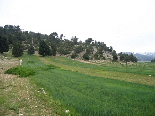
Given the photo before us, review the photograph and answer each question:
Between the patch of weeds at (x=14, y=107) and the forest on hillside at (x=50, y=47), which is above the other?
the forest on hillside at (x=50, y=47)

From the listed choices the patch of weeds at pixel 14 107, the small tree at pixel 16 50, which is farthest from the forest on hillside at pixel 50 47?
the patch of weeds at pixel 14 107

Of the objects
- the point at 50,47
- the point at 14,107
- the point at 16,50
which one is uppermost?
the point at 50,47

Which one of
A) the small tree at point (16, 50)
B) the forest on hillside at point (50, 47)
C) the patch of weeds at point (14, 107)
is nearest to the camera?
the patch of weeds at point (14, 107)

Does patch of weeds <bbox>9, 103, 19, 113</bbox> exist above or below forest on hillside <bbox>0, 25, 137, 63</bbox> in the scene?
below

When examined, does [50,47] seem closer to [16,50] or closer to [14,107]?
[16,50]

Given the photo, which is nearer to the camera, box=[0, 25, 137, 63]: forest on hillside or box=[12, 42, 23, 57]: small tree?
box=[12, 42, 23, 57]: small tree

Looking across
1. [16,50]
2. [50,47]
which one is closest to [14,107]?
[16,50]

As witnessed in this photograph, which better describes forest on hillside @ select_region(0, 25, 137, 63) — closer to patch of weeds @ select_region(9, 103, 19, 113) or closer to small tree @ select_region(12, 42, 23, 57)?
small tree @ select_region(12, 42, 23, 57)

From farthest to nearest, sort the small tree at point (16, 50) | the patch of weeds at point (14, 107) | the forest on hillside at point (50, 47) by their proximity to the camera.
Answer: the forest on hillside at point (50, 47) → the small tree at point (16, 50) → the patch of weeds at point (14, 107)

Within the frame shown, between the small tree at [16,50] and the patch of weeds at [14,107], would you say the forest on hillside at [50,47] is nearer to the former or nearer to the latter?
the small tree at [16,50]

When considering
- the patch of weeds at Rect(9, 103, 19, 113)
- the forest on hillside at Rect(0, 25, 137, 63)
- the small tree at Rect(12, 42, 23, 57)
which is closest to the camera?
the patch of weeds at Rect(9, 103, 19, 113)

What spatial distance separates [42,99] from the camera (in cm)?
1159

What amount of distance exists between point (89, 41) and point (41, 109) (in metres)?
160

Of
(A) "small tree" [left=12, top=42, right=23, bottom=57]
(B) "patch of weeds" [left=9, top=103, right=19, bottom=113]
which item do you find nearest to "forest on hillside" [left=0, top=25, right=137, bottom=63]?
(A) "small tree" [left=12, top=42, right=23, bottom=57]
